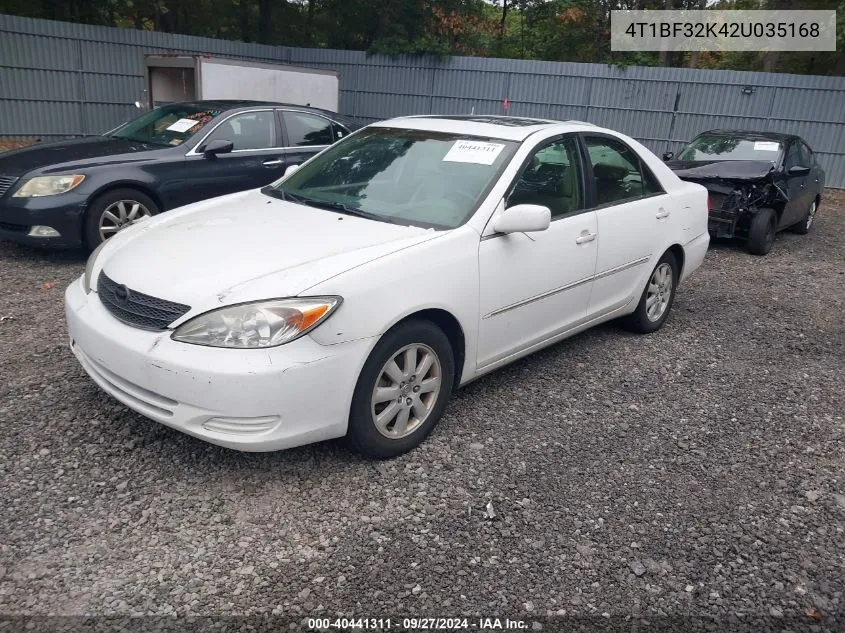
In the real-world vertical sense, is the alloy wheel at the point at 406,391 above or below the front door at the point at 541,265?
below

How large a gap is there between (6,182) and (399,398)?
462 centimetres

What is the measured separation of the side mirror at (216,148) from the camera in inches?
267

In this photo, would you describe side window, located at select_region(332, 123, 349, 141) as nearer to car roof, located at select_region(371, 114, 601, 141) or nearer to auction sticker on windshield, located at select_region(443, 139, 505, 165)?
car roof, located at select_region(371, 114, 601, 141)

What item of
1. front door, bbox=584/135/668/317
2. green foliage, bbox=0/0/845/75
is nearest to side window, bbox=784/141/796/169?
front door, bbox=584/135/668/317

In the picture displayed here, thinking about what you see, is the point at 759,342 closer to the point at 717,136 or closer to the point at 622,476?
the point at 622,476

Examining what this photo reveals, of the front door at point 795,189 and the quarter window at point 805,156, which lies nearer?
the front door at point 795,189

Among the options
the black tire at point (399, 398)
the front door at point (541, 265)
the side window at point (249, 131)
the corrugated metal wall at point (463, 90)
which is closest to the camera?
the black tire at point (399, 398)

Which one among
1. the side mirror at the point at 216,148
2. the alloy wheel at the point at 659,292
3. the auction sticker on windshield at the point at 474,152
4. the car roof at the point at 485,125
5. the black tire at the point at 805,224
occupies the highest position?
the car roof at the point at 485,125

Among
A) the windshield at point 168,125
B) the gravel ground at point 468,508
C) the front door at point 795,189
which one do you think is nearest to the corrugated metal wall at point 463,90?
the front door at point 795,189

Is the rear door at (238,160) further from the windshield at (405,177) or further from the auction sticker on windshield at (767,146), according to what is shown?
the auction sticker on windshield at (767,146)

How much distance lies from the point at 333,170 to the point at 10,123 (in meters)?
11.6

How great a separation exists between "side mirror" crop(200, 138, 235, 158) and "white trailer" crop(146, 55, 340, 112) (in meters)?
4.44

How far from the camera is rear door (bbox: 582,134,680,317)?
4.59 m

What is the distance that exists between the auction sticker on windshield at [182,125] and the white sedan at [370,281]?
2976mm
